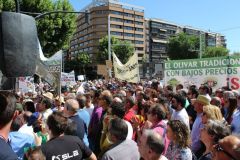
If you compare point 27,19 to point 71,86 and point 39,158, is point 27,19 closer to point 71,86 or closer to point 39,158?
point 39,158

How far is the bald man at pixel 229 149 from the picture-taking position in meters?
2.49

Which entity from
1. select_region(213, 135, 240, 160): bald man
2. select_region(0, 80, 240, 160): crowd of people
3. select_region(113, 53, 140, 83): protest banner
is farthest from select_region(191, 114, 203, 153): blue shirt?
select_region(113, 53, 140, 83): protest banner

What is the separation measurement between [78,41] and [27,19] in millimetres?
133890

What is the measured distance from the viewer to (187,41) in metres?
87.6

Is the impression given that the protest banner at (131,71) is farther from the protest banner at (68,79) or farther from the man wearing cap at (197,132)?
the man wearing cap at (197,132)

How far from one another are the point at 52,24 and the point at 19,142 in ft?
90.2

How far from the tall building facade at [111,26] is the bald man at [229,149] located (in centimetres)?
11331

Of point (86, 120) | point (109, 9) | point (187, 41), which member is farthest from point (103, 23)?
point (86, 120)

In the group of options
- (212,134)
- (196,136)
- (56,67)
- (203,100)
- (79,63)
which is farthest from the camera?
(79,63)

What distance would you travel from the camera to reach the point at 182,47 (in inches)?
3447

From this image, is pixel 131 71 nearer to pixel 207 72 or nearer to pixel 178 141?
pixel 207 72

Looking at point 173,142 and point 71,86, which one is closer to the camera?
point 173,142

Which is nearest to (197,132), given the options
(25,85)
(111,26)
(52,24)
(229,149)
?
(229,149)

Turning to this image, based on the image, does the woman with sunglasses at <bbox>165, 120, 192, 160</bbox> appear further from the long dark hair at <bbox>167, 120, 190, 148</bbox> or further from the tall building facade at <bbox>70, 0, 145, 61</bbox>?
the tall building facade at <bbox>70, 0, 145, 61</bbox>
